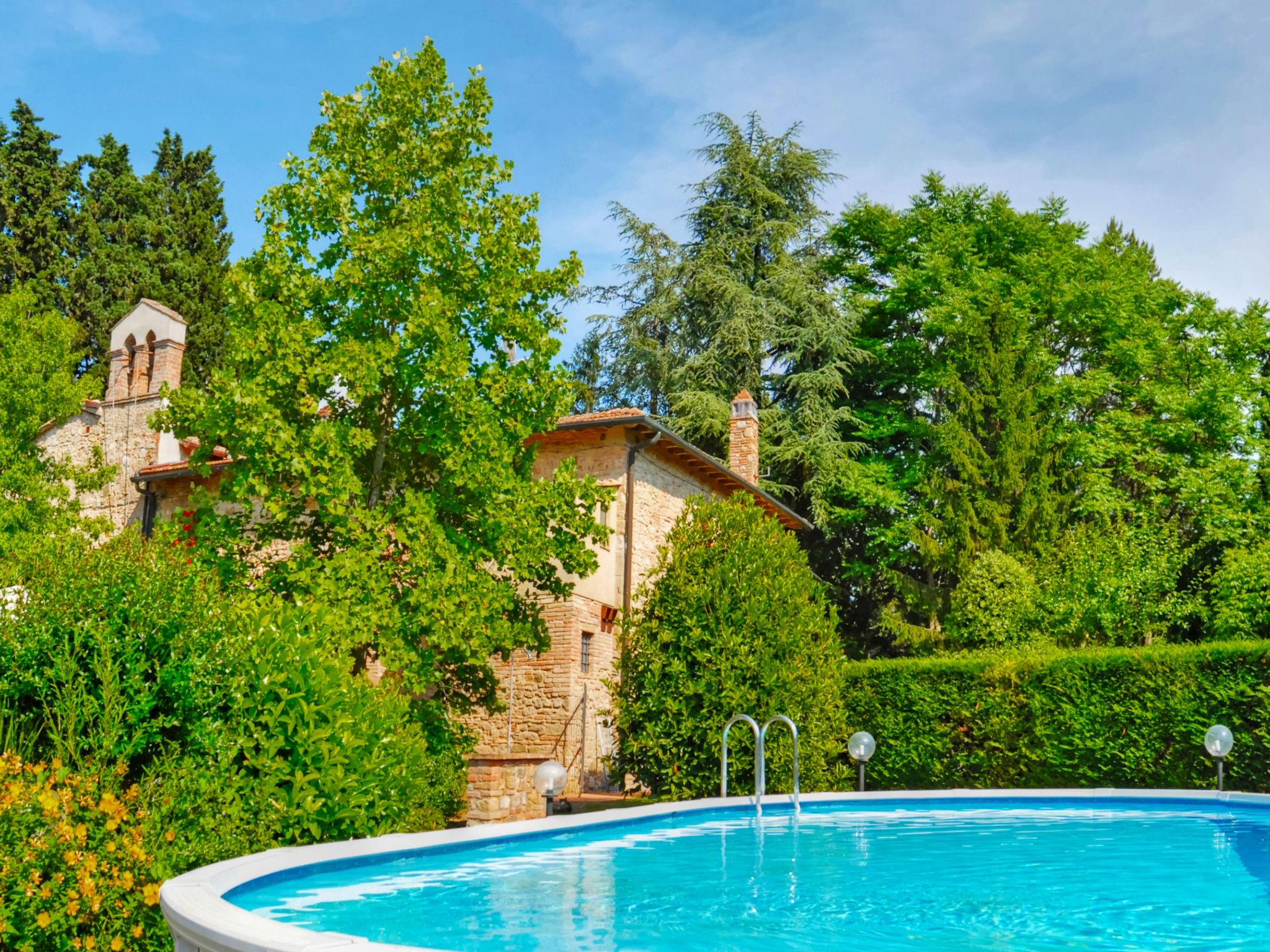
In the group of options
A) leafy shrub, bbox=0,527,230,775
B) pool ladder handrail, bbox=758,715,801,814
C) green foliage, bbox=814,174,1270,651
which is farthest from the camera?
green foliage, bbox=814,174,1270,651

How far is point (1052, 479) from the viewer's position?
2792cm

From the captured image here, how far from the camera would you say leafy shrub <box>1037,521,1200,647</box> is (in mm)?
24016

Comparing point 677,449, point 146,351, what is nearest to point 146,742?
point 677,449

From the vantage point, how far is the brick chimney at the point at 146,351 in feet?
87.2

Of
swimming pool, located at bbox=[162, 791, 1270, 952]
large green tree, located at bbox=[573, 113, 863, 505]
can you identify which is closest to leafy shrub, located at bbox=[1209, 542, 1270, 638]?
large green tree, located at bbox=[573, 113, 863, 505]

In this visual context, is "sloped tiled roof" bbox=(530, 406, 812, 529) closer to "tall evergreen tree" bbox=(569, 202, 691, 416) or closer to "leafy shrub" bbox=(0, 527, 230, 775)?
"tall evergreen tree" bbox=(569, 202, 691, 416)

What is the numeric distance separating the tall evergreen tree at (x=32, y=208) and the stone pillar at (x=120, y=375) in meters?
9.76

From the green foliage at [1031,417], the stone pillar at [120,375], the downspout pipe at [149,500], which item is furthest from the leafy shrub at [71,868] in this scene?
the stone pillar at [120,375]

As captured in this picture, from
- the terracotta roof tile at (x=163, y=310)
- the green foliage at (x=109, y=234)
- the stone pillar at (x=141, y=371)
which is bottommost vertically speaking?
the stone pillar at (x=141, y=371)

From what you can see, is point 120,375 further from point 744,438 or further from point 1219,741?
point 1219,741

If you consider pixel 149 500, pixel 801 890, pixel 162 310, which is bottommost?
pixel 801 890

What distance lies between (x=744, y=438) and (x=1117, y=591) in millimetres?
9325

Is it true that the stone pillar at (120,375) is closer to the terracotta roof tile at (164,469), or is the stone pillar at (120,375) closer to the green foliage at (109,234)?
the terracotta roof tile at (164,469)

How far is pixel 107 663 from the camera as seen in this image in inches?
271
